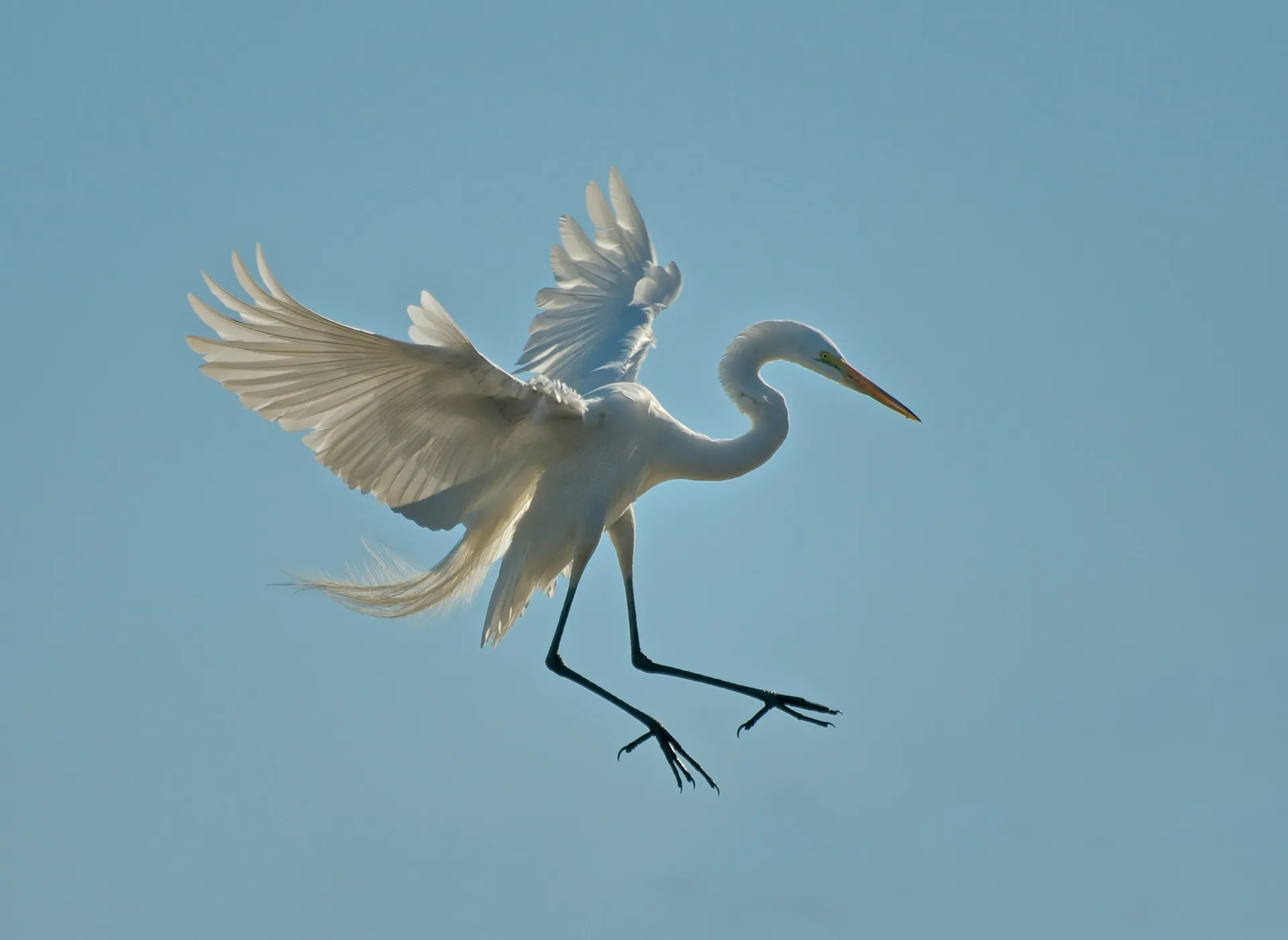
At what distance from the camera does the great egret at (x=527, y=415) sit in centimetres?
889

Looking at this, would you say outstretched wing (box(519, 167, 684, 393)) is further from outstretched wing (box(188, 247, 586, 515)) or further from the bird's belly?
outstretched wing (box(188, 247, 586, 515))

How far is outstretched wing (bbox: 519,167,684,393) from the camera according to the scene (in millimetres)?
11469

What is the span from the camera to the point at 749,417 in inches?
424

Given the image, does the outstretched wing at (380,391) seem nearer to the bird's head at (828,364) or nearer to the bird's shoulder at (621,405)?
the bird's shoulder at (621,405)

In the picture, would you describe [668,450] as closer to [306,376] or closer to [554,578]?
[554,578]

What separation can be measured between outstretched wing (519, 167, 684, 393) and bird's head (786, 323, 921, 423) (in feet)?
3.27

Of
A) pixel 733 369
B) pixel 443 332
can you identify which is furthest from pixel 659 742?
pixel 443 332

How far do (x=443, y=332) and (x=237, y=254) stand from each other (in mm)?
1033

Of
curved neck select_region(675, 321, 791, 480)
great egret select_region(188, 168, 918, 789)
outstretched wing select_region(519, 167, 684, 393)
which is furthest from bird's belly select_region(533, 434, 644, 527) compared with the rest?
outstretched wing select_region(519, 167, 684, 393)

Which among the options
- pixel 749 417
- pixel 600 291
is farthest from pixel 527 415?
pixel 600 291

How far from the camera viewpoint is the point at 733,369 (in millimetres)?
10797

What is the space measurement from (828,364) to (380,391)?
10.0ft

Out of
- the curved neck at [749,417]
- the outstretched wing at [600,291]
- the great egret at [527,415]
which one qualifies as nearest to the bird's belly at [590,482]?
the great egret at [527,415]

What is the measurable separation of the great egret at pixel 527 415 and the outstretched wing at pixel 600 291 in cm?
1
